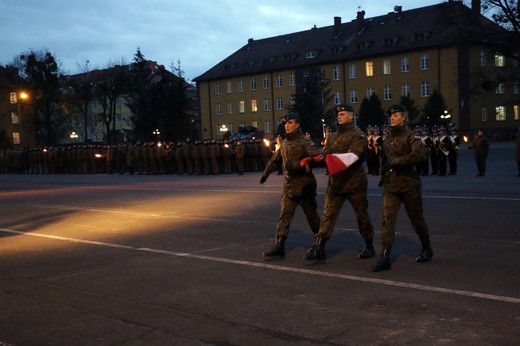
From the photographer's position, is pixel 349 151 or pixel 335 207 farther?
pixel 335 207

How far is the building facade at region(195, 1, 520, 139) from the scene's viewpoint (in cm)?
7156

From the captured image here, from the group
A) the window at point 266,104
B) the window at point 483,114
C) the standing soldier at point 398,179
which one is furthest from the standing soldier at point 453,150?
the window at point 266,104

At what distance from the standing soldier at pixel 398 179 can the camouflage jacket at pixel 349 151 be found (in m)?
0.35

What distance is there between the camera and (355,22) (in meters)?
83.8

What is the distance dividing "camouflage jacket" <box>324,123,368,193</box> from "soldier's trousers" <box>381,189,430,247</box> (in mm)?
489

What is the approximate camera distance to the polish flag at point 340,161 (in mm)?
9297

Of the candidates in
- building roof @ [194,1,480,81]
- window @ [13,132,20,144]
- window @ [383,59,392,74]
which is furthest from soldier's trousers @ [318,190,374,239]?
window @ [13,132,20,144]

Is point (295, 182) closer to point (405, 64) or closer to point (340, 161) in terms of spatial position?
point (340, 161)

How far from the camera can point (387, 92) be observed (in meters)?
78.1

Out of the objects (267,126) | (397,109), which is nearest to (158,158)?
(397,109)

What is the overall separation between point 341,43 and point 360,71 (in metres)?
4.54

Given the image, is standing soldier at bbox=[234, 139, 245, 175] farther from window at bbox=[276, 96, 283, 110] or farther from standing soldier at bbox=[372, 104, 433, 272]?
window at bbox=[276, 96, 283, 110]

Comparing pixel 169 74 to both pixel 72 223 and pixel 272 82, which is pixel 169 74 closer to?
pixel 272 82

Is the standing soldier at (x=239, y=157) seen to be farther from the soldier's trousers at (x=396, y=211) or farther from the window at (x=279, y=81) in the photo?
the window at (x=279, y=81)
